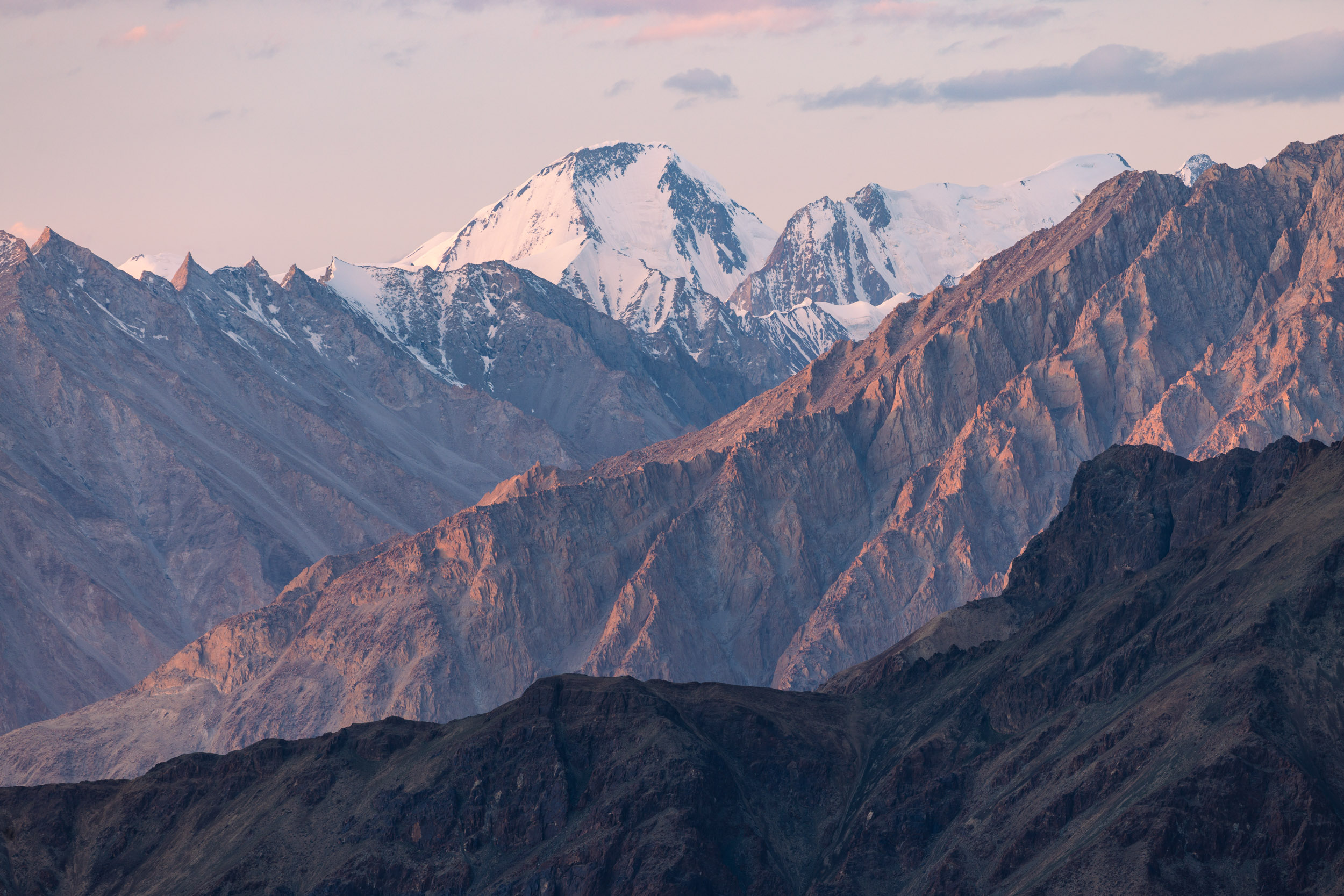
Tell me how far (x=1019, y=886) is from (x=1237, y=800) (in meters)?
20.1

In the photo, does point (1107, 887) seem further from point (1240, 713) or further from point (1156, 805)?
point (1240, 713)

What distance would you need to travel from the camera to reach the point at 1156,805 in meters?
192

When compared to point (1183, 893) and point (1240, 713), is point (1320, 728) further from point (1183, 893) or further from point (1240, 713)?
point (1183, 893)

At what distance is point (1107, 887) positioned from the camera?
7377 inches

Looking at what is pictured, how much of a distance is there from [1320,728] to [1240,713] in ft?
22.1

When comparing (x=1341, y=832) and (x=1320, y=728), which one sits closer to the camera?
(x=1341, y=832)

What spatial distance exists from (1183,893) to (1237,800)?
1002 centimetres

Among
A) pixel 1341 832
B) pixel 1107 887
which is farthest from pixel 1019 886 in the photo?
pixel 1341 832

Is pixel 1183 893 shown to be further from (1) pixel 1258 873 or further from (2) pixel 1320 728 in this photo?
(2) pixel 1320 728

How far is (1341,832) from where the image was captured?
609ft

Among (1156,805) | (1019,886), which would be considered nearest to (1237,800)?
(1156,805)

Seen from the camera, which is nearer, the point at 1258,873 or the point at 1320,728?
the point at 1258,873

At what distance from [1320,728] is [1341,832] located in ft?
48.4

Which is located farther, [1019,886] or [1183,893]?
[1019,886]
